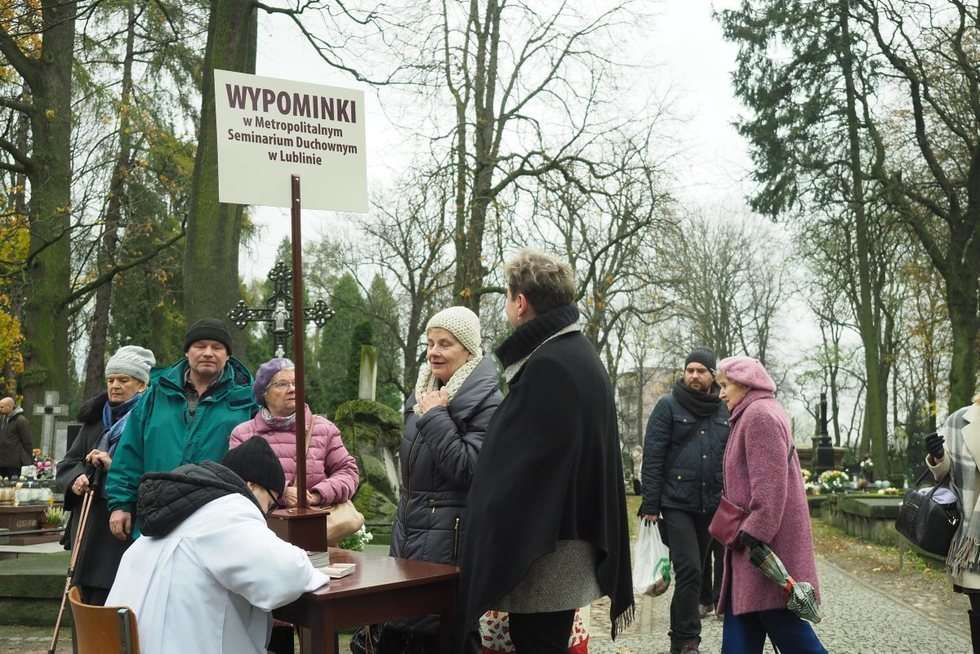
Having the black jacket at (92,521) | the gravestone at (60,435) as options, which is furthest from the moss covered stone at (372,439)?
the black jacket at (92,521)

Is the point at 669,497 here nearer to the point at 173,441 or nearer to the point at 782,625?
the point at 782,625

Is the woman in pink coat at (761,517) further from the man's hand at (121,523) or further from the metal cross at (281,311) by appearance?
the metal cross at (281,311)

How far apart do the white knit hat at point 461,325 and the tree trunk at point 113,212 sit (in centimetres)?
1372

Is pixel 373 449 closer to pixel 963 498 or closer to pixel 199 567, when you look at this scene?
pixel 963 498

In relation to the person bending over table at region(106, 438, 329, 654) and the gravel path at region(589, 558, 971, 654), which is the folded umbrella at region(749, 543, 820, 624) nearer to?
the gravel path at region(589, 558, 971, 654)

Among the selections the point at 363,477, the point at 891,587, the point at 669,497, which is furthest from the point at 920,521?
the point at 363,477

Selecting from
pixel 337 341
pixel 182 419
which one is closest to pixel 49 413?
pixel 182 419

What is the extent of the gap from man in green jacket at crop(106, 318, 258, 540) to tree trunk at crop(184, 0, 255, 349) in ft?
14.9

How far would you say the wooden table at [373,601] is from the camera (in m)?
3.22

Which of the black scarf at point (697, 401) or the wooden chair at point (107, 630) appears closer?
the wooden chair at point (107, 630)

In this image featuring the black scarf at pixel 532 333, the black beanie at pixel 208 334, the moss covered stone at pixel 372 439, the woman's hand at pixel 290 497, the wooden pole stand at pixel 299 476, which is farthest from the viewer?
the moss covered stone at pixel 372 439

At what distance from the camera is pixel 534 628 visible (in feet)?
11.3

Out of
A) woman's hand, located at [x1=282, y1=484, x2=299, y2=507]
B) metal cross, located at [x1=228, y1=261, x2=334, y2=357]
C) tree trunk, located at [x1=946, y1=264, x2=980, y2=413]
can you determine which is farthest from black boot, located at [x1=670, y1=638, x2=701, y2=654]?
tree trunk, located at [x1=946, y1=264, x2=980, y2=413]

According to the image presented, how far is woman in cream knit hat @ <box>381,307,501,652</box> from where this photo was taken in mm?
3957
